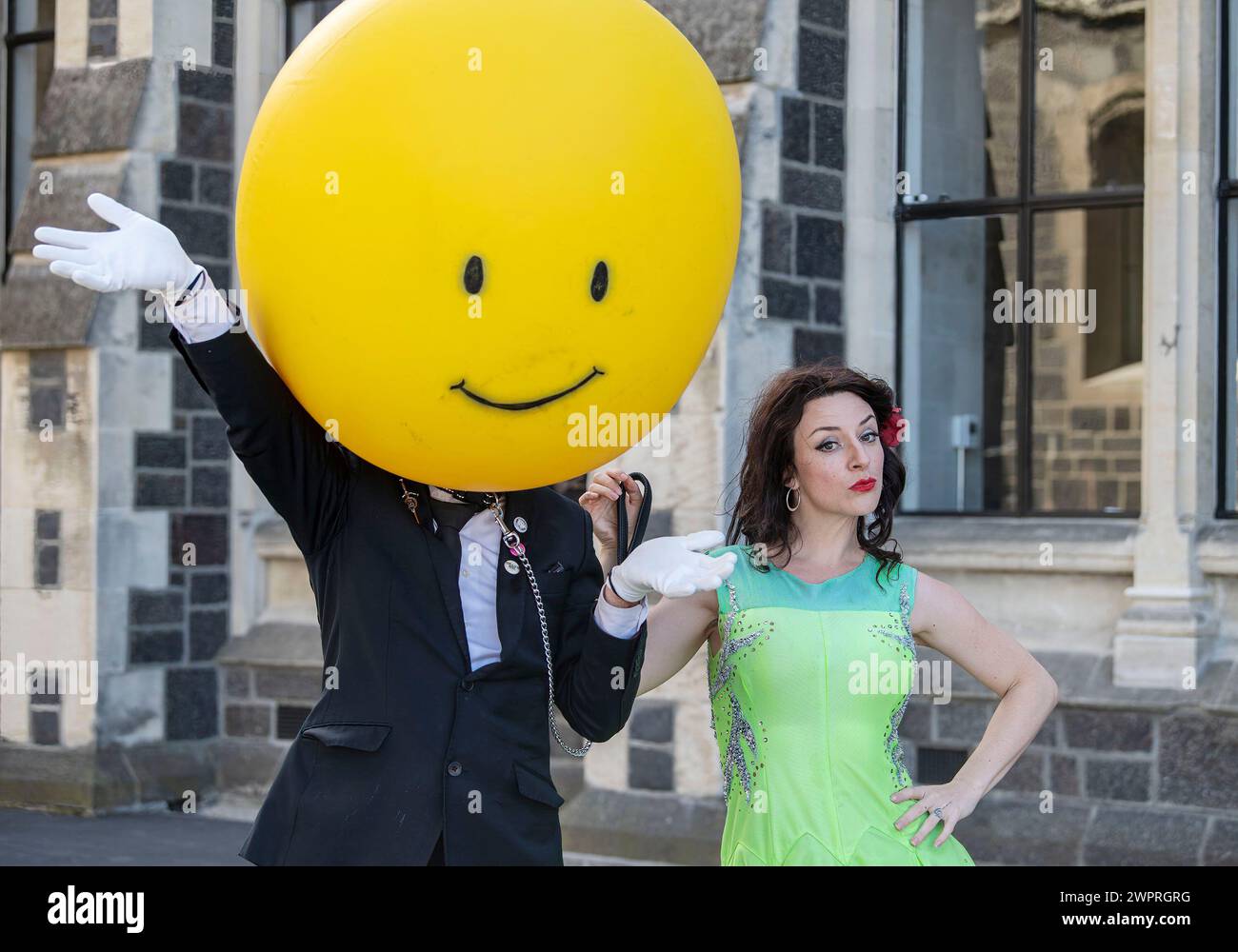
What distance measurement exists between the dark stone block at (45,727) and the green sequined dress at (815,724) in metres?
4.71

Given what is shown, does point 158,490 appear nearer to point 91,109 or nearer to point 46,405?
point 46,405

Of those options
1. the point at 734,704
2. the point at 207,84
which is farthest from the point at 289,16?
the point at 734,704

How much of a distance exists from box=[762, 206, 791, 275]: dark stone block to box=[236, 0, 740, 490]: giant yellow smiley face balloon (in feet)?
12.4

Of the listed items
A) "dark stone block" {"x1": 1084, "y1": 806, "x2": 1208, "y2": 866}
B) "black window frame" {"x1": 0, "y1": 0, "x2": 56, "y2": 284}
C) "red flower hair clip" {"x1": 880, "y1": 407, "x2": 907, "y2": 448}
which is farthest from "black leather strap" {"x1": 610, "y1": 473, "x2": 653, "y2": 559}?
"black window frame" {"x1": 0, "y1": 0, "x2": 56, "y2": 284}

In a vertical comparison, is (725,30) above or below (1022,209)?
above

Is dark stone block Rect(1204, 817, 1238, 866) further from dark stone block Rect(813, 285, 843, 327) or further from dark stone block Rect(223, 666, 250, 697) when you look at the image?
dark stone block Rect(223, 666, 250, 697)

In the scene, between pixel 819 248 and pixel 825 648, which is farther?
pixel 819 248

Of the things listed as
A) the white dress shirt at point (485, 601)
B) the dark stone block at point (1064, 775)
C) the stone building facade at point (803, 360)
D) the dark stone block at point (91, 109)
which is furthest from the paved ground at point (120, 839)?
the white dress shirt at point (485, 601)

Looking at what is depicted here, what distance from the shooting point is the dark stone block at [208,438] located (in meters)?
7.41

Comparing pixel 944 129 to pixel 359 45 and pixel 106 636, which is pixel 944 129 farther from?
pixel 359 45

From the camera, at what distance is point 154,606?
727 centimetres

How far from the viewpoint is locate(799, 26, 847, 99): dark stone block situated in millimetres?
6184

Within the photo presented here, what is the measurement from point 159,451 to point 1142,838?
4.17m

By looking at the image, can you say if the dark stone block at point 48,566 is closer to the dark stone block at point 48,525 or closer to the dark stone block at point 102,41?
the dark stone block at point 48,525
